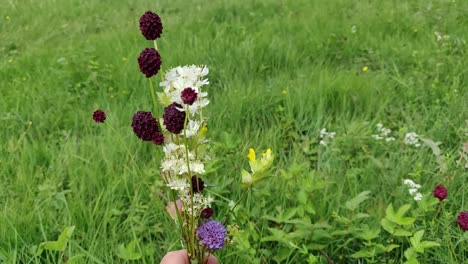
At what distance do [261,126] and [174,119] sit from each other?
5.39 feet

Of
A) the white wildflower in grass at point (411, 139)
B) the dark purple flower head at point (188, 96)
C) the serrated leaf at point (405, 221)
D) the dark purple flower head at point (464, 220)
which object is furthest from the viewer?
the white wildflower in grass at point (411, 139)

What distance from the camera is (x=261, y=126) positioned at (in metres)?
2.42

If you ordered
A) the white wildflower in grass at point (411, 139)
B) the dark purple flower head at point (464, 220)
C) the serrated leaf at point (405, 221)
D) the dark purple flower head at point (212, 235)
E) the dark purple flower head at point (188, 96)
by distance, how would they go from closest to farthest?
the dark purple flower head at point (188, 96) → the dark purple flower head at point (212, 235) → the dark purple flower head at point (464, 220) → the serrated leaf at point (405, 221) → the white wildflower in grass at point (411, 139)

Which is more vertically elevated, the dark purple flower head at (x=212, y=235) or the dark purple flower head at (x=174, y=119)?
the dark purple flower head at (x=174, y=119)

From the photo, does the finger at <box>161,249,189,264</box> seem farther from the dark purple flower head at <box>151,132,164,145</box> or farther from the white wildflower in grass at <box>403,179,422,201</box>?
the white wildflower in grass at <box>403,179,422,201</box>

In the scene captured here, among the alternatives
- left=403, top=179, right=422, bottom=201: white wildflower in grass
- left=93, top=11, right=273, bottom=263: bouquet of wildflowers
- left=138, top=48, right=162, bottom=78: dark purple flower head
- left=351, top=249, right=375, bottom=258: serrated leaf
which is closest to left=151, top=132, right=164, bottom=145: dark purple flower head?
left=93, top=11, right=273, bottom=263: bouquet of wildflowers

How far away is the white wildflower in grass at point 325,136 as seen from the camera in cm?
216

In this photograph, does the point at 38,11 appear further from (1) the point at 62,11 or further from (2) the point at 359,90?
(2) the point at 359,90

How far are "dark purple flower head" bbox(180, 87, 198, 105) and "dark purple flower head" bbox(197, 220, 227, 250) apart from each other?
0.77 ft

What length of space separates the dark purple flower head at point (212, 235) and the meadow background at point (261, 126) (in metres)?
0.37

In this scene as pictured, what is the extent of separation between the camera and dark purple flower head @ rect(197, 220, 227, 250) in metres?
0.87

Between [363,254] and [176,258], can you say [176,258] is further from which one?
[363,254]

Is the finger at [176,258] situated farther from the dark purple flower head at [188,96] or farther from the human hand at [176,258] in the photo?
the dark purple flower head at [188,96]

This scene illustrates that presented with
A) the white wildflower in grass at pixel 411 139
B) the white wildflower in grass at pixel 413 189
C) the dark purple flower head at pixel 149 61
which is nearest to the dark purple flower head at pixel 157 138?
the dark purple flower head at pixel 149 61
